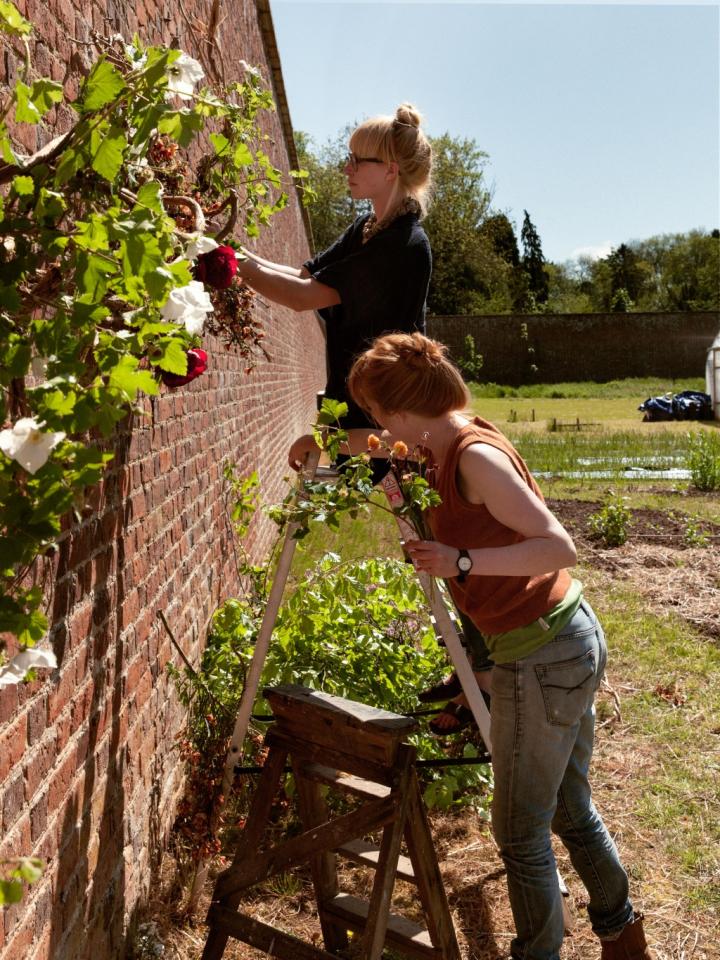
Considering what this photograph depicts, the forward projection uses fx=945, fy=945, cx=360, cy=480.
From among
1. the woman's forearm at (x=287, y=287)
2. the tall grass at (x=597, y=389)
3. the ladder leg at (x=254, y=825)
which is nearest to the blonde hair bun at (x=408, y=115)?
the woman's forearm at (x=287, y=287)

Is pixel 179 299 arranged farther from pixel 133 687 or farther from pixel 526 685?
pixel 133 687

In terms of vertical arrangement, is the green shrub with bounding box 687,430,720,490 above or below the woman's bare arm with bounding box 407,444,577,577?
below

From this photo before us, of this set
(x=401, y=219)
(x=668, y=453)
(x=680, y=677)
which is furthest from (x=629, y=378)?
(x=401, y=219)

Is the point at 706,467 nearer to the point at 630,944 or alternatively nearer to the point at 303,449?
the point at 630,944

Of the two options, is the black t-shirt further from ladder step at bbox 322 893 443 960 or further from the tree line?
the tree line

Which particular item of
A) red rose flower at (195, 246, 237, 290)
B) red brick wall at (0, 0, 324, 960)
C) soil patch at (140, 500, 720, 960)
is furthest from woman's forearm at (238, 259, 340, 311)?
soil patch at (140, 500, 720, 960)

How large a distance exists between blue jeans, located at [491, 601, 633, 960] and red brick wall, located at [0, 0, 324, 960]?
1.00m

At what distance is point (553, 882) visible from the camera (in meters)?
2.40

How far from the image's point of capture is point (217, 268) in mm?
1977

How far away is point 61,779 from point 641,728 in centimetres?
345

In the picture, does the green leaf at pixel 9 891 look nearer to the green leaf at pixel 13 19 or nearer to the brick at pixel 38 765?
the brick at pixel 38 765

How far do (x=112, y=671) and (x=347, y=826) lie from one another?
73 centimetres

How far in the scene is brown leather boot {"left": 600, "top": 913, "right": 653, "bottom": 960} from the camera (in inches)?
106

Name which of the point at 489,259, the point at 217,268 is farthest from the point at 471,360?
the point at 217,268
